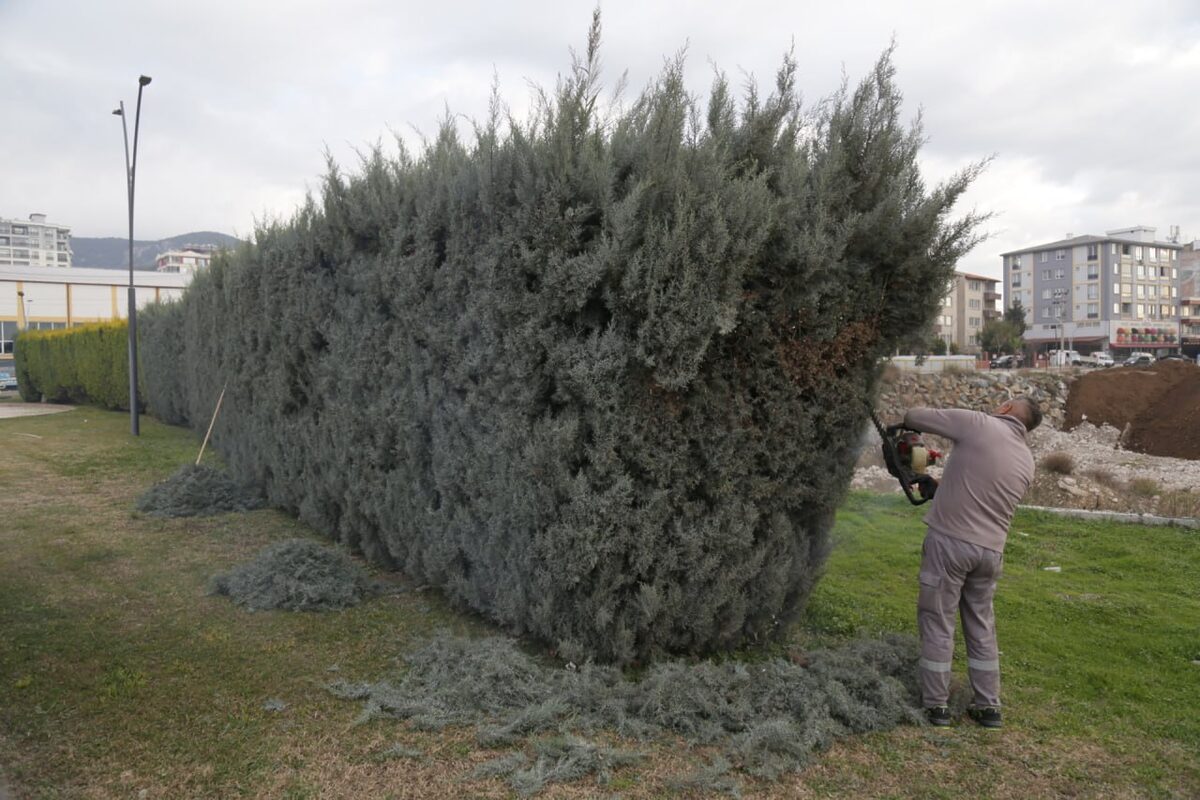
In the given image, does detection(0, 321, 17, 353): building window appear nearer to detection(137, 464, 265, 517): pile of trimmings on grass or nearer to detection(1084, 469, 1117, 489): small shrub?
Result: detection(137, 464, 265, 517): pile of trimmings on grass

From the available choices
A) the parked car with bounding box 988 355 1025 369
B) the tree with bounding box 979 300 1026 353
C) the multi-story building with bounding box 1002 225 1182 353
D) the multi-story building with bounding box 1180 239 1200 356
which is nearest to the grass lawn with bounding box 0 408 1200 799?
the parked car with bounding box 988 355 1025 369

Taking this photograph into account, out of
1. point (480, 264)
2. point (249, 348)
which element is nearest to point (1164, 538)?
point (480, 264)

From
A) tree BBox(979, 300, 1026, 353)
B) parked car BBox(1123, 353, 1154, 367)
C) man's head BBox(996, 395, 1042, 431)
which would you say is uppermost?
tree BBox(979, 300, 1026, 353)

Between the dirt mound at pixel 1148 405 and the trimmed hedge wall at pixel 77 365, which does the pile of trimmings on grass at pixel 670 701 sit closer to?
the trimmed hedge wall at pixel 77 365

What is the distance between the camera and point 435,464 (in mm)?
5789

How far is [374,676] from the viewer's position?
480 centimetres

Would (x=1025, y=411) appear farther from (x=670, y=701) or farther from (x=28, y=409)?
(x=28, y=409)

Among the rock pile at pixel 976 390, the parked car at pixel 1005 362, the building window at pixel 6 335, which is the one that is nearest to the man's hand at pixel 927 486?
the rock pile at pixel 976 390

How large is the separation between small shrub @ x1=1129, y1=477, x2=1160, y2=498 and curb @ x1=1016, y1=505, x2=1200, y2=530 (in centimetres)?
410

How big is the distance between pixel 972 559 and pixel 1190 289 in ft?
402

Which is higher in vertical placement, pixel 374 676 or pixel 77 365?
pixel 77 365

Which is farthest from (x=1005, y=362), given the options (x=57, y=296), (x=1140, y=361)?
(x=57, y=296)

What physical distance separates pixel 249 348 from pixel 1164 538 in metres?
10.7

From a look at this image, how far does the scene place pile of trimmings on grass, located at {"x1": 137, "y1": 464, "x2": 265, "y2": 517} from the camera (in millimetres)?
9352
